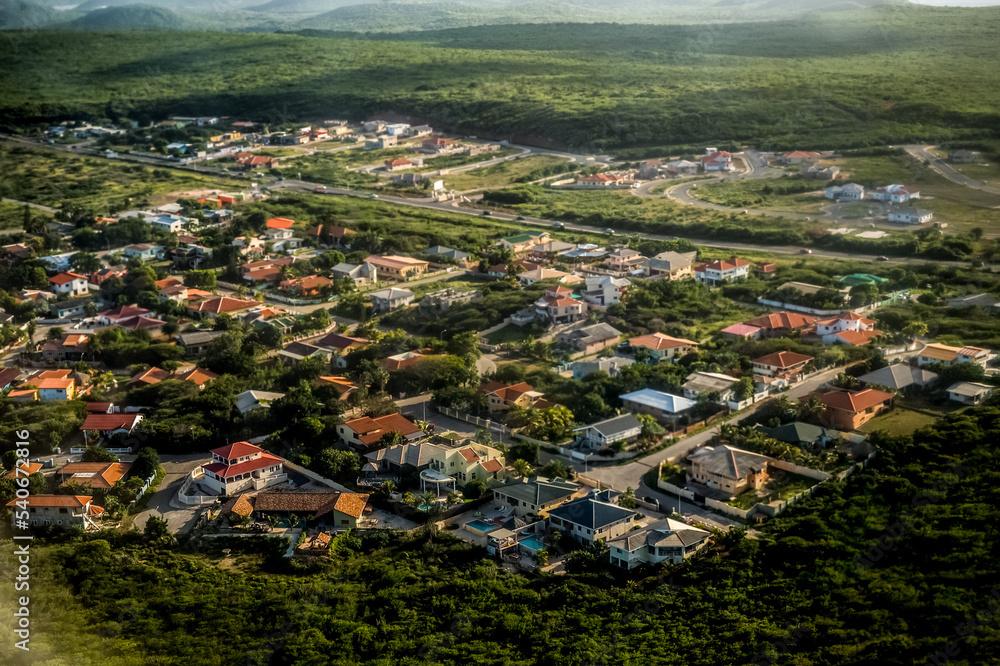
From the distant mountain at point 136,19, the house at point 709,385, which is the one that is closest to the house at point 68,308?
the house at point 709,385

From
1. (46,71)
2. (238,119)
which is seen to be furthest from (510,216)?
(46,71)

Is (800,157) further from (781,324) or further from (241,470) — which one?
(241,470)

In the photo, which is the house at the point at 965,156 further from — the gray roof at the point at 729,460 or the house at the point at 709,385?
the gray roof at the point at 729,460

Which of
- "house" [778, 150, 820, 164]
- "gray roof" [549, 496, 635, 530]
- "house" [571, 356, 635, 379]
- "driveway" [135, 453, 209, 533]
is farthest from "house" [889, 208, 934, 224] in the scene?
"driveway" [135, 453, 209, 533]

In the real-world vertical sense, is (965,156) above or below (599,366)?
above

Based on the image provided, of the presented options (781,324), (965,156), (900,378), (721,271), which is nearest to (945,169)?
(965,156)

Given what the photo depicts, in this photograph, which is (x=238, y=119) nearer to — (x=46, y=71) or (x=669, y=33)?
(x=46, y=71)
